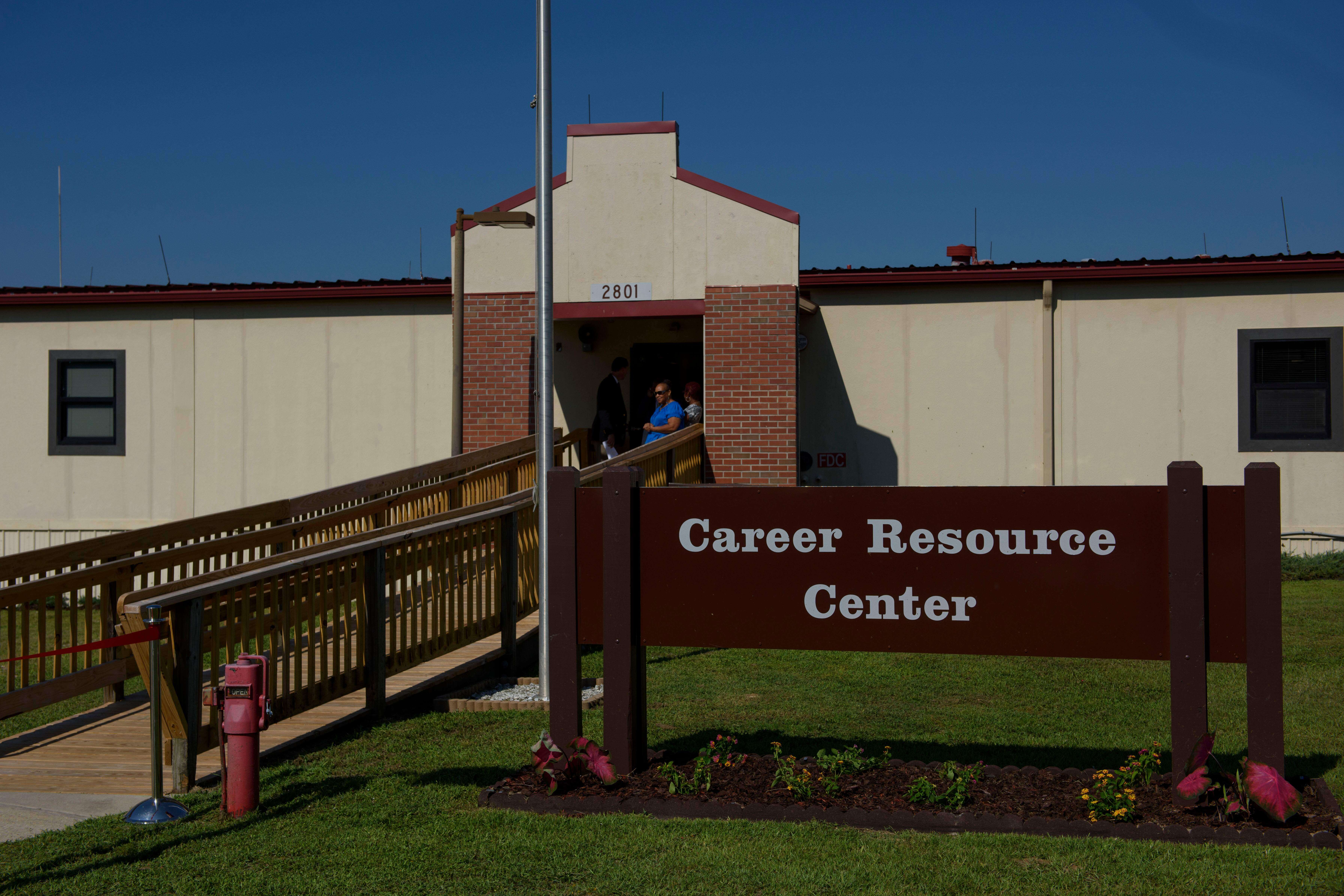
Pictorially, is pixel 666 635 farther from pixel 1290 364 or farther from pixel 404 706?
pixel 1290 364

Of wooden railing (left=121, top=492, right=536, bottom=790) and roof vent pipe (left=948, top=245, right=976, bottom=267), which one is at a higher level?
roof vent pipe (left=948, top=245, right=976, bottom=267)

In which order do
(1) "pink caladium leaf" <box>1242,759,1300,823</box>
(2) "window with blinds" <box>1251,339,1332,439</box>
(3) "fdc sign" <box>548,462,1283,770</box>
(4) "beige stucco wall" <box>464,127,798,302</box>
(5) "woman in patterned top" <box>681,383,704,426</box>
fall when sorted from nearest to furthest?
(1) "pink caladium leaf" <box>1242,759,1300,823</box>, (3) "fdc sign" <box>548,462,1283,770</box>, (4) "beige stucco wall" <box>464,127,798,302</box>, (5) "woman in patterned top" <box>681,383,704,426</box>, (2) "window with blinds" <box>1251,339,1332,439</box>

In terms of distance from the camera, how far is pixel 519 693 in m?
8.29

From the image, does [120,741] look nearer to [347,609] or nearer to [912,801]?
[347,609]

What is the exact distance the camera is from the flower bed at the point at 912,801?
4789 mm

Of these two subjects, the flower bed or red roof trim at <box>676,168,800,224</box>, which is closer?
the flower bed

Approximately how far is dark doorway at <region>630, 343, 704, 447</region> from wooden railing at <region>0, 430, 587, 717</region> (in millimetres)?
3385

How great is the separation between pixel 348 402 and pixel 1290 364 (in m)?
12.6

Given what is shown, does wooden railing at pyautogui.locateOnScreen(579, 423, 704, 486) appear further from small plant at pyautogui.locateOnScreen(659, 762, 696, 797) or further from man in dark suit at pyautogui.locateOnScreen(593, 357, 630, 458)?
small plant at pyautogui.locateOnScreen(659, 762, 696, 797)

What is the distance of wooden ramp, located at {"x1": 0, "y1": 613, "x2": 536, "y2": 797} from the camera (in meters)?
6.10

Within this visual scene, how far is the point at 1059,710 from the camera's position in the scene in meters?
7.63

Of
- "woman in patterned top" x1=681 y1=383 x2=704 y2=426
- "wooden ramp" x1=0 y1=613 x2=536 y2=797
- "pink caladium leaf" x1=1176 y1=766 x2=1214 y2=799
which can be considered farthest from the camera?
"woman in patterned top" x1=681 y1=383 x2=704 y2=426

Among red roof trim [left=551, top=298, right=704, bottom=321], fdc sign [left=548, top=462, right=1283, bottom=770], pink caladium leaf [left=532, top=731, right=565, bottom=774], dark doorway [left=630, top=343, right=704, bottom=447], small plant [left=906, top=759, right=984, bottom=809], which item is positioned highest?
red roof trim [left=551, top=298, right=704, bottom=321]

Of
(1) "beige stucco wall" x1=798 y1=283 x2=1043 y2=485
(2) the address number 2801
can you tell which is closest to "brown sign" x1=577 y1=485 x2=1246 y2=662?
(2) the address number 2801
